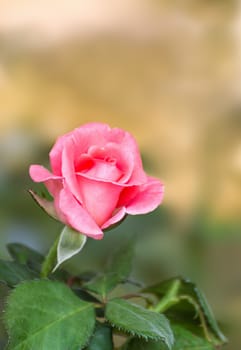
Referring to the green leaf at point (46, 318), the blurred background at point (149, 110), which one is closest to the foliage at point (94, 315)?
the green leaf at point (46, 318)

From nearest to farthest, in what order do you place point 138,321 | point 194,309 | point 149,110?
point 138,321 < point 194,309 < point 149,110

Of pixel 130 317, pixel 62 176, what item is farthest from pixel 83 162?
pixel 130 317

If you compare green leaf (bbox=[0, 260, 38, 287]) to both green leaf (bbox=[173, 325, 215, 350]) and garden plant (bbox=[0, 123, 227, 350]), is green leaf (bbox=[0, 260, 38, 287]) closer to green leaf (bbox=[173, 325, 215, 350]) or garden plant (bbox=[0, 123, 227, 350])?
garden plant (bbox=[0, 123, 227, 350])

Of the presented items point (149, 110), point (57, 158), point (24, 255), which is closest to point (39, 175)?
point (57, 158)

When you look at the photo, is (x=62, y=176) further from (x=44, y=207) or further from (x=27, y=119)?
(x=27, y=119)

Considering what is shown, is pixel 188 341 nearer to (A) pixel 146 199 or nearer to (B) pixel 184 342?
(B) pixel 184 342

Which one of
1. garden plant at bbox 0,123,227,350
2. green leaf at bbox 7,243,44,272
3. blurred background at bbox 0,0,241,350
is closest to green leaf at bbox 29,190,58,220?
garden plant at bbox 0,123,227,350
